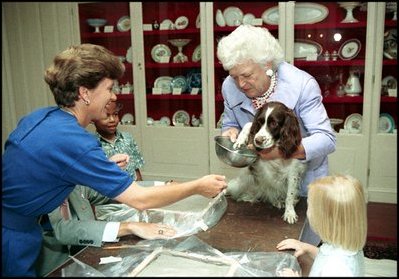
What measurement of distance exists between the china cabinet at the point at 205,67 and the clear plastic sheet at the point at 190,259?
7.56ft

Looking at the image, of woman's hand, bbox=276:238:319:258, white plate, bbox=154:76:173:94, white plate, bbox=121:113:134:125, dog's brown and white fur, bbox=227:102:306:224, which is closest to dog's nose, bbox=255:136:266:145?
dog's brown and white fur, bbox=227:102:306:224

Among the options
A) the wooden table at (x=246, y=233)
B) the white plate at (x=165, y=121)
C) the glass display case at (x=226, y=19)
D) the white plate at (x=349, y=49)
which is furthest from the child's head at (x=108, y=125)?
the white plate at (x=349, y=49)

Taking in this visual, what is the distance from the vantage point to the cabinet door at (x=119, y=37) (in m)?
4.39

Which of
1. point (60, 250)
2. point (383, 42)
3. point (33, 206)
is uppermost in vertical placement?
point (383, 42)

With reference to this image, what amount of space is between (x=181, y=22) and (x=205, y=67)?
2.04 ft

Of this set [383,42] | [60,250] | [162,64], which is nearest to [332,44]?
[383,42]

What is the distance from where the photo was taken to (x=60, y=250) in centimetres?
152

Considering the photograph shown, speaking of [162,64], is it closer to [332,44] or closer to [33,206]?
[332,44]

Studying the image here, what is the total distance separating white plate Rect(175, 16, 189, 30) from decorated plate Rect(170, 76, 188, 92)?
53cm

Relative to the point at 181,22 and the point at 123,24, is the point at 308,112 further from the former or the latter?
the point at 123,24

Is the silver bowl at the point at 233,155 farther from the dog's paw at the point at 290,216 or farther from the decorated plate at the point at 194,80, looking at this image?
the decorated plate at the point at 194,80

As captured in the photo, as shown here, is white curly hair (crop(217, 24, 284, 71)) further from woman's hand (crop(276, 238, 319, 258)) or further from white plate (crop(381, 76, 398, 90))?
white plate (crop(381, 76, 398, 90))

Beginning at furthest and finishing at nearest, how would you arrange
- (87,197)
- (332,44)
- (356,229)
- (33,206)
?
1. (332,44)
2. (87,197)
3. (33,206)
4. (356,229)

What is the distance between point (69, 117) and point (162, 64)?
3210 mm
